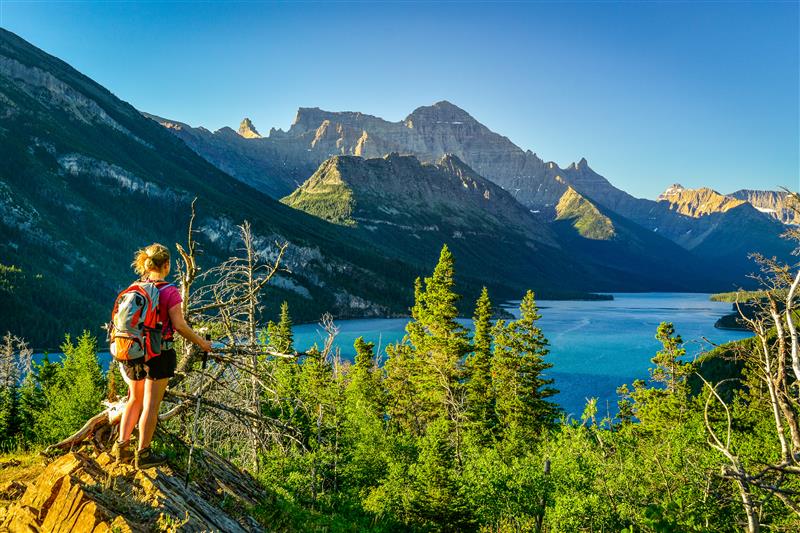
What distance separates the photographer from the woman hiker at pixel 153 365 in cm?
636

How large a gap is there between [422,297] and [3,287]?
164225 mm

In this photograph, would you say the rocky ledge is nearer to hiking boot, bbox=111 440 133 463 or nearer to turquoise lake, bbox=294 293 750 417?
hiking boot, bbox=111 440 133 463

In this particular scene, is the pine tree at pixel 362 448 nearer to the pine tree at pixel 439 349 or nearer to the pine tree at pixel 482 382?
the pine tree at pixel 439 349

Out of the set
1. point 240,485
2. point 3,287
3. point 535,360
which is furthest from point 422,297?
point 3,287

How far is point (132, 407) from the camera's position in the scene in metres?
6.55

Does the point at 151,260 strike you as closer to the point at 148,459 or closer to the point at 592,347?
the point at 148,459

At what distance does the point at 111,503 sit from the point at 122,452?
3.21 feet

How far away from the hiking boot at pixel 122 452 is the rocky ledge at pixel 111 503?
9cm

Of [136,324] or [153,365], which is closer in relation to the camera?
[136,324]

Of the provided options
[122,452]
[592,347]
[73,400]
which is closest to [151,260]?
[122,452]

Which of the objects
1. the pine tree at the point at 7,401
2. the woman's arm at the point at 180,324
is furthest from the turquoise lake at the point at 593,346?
the pine tree at the point at 7,401

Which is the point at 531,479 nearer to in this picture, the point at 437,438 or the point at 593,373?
the point at 437,438

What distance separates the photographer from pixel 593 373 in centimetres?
9538

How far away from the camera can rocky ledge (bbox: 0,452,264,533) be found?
5.63m
